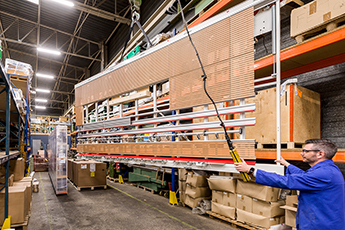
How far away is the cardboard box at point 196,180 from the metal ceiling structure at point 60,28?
8744 millimetres

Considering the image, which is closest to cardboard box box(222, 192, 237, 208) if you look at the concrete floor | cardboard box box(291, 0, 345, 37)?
the concrete floor

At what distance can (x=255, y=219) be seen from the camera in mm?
4172

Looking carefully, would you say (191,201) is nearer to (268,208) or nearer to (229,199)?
(229,199)

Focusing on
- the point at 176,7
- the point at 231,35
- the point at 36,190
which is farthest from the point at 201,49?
the point at 36,190

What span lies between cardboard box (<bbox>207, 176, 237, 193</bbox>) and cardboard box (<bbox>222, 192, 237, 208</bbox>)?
0.37 feet

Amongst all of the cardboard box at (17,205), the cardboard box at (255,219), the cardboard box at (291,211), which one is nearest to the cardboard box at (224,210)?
the cardboard box at (255,219)

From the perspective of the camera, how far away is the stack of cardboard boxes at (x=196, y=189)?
5.56 metres

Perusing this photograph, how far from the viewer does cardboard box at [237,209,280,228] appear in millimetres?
4004

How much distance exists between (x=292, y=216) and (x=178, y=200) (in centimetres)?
362

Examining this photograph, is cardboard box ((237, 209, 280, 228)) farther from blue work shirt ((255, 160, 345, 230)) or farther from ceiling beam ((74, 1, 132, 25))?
ceiling beam ((74, 1, 132, 25))

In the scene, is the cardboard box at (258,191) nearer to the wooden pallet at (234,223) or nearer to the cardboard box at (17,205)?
the wooden pallet at (234,223)

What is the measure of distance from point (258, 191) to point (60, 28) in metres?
14.7

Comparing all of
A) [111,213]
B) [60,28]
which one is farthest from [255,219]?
[60,28]

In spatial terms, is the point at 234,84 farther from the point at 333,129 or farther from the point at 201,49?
the point at 333,129
